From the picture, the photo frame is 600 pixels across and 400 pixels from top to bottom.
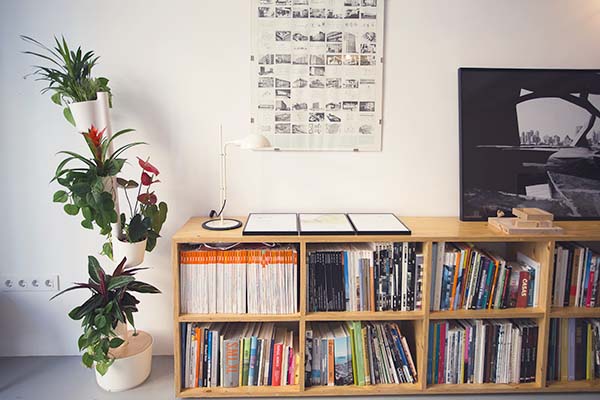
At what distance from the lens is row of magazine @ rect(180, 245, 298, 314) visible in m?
1.97

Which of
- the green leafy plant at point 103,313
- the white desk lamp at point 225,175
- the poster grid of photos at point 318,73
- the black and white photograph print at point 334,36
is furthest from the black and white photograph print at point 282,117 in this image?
the green leafy plant at point 103,313

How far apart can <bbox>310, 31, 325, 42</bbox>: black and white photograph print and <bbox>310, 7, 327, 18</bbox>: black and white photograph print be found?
8 centimetres

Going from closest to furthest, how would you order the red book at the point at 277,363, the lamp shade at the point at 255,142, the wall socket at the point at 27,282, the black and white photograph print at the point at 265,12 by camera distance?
the lamp shade at the point at 255,142
the red book at the point at 277,363
the black and white photograph print at the point at 265,12
the wall socket at the point at 27,282

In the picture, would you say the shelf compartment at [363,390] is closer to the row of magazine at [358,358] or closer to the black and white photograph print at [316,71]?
the row of magazine at [358,358]

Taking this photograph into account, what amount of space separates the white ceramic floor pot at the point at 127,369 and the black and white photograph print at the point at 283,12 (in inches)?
70.9

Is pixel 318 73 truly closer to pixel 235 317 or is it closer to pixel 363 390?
pixel 235 317

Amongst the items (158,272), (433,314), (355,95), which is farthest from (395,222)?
(158,272)

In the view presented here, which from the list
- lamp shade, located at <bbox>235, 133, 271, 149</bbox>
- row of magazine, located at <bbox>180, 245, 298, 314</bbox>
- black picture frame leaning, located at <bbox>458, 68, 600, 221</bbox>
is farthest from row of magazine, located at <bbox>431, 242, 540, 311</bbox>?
lamp shade, located at <bbox>235, 133, 271, 149</bbox>

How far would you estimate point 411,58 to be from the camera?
7.34 feet

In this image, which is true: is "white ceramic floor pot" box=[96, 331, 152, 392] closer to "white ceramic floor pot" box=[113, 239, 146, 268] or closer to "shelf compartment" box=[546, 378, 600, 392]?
"white ceramic floor pot" box=[113, 239, 146, 268]

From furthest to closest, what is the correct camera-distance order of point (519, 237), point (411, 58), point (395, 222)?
1. point (411, 58)
2. point (395, 222)
3. point (519, 237)

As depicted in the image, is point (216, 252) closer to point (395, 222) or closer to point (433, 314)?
point (395, 222)

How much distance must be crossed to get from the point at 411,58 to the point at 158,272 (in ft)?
5.86

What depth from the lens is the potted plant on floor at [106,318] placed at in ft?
6.08
